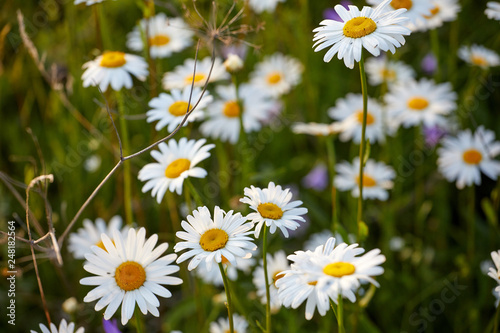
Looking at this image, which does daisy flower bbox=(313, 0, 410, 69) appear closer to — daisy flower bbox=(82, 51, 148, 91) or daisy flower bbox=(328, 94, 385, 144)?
daisy flower bbox=(82, 51, 148, 91)

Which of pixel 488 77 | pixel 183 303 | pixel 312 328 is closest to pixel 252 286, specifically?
pixel 183 303

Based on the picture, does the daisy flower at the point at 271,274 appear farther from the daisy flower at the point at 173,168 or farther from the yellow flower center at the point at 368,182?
the yellow flower center at the point at 368,182

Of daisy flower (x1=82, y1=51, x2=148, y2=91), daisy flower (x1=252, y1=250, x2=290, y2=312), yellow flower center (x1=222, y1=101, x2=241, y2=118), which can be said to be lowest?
daisy flower (x1=252, y1=250, x2=290, y2=312)

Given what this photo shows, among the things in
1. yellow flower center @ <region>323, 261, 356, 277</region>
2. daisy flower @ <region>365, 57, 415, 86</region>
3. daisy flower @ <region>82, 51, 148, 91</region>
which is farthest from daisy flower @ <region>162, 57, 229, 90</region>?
yellow flower center @ <region>323, 261, 356, 277</region>

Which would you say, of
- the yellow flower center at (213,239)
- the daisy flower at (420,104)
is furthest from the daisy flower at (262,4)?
the yellow flower center at (213,239)

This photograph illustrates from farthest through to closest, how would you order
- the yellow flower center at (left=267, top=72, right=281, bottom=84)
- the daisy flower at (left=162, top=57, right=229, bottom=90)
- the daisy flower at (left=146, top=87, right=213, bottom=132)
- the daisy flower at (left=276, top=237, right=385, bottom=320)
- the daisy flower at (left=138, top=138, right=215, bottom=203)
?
the yellow flower center at (left=267, top=72, right=281, bottom=84) → the daisy flower at (left=162, top=57, right=229, bottom=90) → the daisy flower at (left=146, top=87, right=213, bottom=132) → the daisy flower at (left=138, top=138, right=215, bottom=203) → the daisy flower at (left=276, top=237, right=385, bottom=320)

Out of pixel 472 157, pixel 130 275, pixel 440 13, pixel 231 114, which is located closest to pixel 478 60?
pixel 440 13

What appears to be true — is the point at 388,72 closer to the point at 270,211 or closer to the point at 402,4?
the point at 402,4
